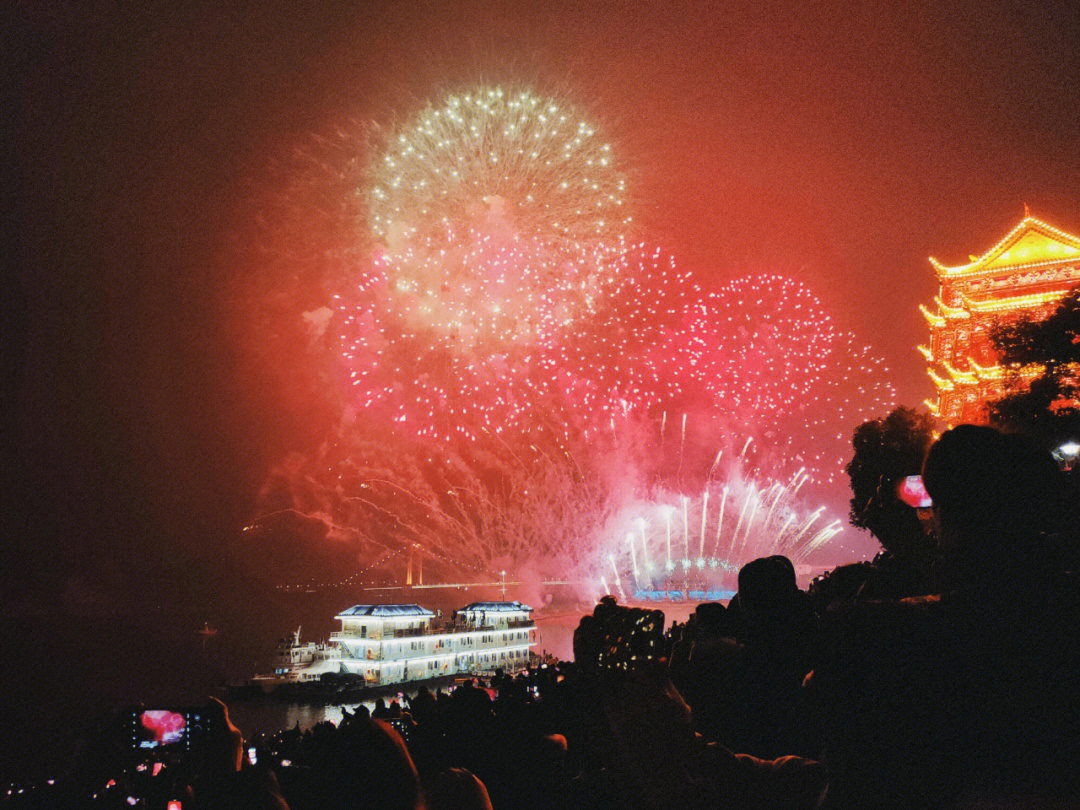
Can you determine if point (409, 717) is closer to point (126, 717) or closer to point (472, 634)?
point (126, 717)

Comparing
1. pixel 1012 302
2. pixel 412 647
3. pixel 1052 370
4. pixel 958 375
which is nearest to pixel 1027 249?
pixel 1012 302

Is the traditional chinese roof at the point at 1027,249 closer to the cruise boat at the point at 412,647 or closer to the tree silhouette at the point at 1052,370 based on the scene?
the tree silhouette at the point at 1052,370

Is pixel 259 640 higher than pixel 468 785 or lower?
lower

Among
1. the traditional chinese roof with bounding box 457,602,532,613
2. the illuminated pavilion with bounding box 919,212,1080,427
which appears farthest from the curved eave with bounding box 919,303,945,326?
the traditional chinese roof with bounding box 457,602,532,613

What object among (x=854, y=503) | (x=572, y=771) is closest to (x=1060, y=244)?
(x=854, y=503)

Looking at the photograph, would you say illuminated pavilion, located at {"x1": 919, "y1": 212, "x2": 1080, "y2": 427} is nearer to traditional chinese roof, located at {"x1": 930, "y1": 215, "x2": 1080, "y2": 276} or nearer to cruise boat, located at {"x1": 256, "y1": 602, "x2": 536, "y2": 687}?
traditional chinese roof, located at {"x1": 930, "y1": 215, "x2": 1080, "y2": 276}

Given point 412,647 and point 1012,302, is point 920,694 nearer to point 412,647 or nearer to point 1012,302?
point 1012,302
